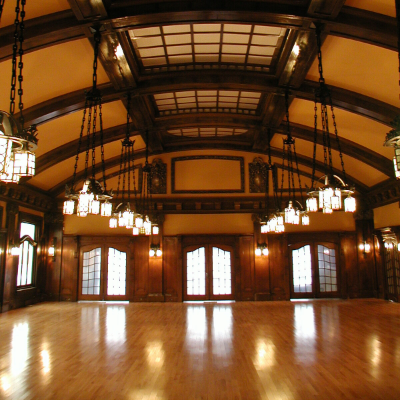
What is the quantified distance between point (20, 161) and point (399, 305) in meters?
13.6

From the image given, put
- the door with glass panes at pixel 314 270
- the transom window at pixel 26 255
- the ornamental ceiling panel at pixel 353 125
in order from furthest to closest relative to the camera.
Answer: the door with glass panes at pixel 314 270 → the transom window at pixel 26 255 → the ornamental ceiling panel at pixel 353 125

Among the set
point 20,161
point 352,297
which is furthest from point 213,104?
point 352,297

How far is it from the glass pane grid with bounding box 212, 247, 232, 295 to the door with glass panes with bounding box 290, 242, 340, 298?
2.72 metres

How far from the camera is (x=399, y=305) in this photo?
1316 centimetres

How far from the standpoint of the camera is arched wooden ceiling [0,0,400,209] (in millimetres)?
6551

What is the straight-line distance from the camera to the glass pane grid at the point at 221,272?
15.7 metres

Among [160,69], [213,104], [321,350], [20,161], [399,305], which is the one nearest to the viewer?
[20,161]

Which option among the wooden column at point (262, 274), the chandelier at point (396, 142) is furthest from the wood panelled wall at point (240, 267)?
the chandelier at point (396, 142)

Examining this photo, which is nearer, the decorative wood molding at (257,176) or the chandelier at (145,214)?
the chandelier at (145,214)

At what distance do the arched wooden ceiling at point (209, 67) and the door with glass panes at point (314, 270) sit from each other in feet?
11.8

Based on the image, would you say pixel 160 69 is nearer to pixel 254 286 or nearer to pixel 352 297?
pixel 254 286

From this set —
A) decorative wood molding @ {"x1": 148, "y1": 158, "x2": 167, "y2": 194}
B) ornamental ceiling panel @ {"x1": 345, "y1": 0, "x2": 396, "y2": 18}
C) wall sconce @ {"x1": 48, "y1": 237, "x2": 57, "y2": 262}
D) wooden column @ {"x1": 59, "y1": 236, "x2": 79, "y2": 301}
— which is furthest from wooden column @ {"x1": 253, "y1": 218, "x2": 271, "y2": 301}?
ornamental ceiling panel @ {"x1": 345, "y1": 0, "x2": 396, "y2": 18}

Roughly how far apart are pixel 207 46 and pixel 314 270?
431 inches

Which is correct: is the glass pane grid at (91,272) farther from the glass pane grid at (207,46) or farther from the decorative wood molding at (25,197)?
the glass pane grid at (207,46)
